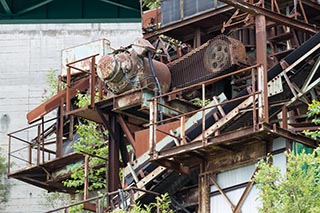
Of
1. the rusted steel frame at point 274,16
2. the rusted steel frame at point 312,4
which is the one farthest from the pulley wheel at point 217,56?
the rusted steel frame at point 274,16

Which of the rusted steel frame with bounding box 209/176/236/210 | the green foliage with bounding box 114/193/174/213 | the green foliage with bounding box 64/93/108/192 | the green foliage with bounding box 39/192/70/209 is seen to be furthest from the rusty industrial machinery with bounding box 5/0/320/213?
the green foliage with bounding box 39/192/70/209

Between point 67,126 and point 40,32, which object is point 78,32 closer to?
point 40,32

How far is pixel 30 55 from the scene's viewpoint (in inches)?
1799

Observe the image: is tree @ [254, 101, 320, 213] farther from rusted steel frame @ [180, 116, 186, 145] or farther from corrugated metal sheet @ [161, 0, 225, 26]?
corrugated metal sheet @ [161, 0, 225, 26]

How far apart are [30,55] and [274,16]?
22.8 metres

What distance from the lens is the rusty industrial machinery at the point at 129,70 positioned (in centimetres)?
2741

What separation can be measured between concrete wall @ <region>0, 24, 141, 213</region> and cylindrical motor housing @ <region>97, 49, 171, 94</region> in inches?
664

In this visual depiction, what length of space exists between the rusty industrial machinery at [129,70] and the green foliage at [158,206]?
140 inches

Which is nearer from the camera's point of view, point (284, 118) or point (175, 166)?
point (284, 118)

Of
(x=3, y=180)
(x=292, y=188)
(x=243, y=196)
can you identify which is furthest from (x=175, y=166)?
(x=3, y=180)

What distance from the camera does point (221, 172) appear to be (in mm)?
23953

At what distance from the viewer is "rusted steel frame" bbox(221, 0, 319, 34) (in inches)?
920

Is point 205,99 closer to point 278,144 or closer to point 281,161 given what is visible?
point 278,144

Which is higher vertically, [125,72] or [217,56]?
[217,56]
